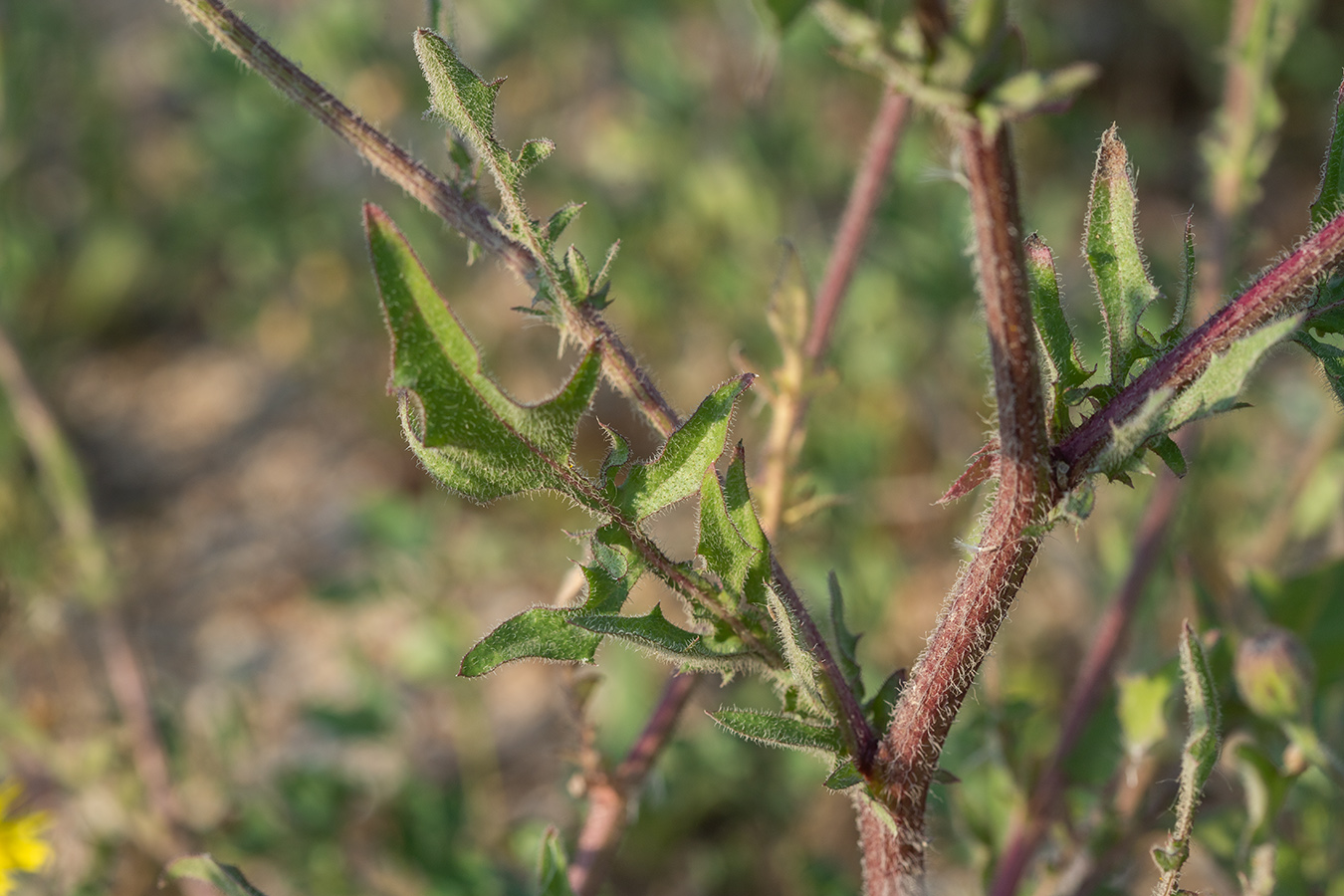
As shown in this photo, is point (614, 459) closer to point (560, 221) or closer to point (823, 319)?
point (560, 221)

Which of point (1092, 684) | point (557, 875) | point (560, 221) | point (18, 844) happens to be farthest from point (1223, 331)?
point (18, 844)

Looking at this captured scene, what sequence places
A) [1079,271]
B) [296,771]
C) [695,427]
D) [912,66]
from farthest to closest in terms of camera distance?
[1079,271] < [296,771] < [695,427] < [912,66]

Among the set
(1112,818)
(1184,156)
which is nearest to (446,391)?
(1112,818)

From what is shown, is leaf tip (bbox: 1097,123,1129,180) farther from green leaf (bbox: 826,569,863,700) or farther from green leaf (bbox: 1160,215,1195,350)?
green leaf (bbox: 826,569,863,700)

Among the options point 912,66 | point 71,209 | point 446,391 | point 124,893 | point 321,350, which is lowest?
point 124,893

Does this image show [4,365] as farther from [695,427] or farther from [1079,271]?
[1079,271]

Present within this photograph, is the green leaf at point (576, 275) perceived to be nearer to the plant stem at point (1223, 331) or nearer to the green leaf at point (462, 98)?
the green leaf at point (462, 98)

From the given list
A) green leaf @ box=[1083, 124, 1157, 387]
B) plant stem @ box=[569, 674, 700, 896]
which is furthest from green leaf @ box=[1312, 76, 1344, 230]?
plant stem @ box=[569, 674, 700, 896]
